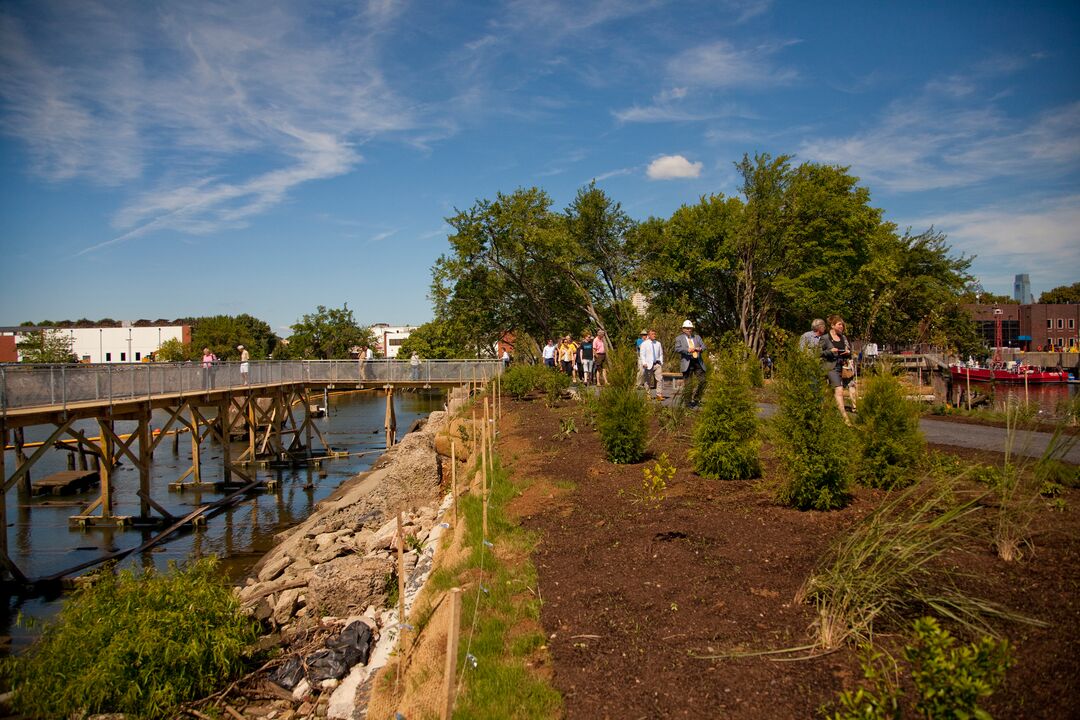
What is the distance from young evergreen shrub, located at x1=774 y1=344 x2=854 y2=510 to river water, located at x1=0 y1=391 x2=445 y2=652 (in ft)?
37.5

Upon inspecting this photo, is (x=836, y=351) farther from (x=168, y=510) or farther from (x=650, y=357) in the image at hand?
(x=168, y=510)

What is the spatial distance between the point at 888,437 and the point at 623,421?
3.98 metres

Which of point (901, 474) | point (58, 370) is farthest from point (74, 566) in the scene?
point (901, 474)

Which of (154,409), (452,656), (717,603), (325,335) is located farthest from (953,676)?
(325,335)

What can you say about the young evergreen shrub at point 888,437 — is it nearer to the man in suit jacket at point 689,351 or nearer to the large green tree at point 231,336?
the man in suit jacket at point 689,351

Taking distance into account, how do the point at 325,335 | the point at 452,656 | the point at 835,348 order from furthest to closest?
the point at 325,335 < the point at 835,348 < the point at 452,656

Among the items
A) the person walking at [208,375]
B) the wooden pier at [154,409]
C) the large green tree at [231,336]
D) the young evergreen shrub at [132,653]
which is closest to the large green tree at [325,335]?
the large green tree at [231,336]

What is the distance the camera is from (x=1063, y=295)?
105 meters

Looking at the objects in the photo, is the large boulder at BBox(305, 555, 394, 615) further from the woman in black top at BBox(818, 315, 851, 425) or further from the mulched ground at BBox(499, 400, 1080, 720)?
the woman in black top at BBox(818, 315, 851, 425)

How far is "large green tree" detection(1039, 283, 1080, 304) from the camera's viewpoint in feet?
336

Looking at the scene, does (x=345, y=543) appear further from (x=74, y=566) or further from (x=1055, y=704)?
(x=1055, y=704)

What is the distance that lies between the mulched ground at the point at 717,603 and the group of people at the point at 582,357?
527 inches

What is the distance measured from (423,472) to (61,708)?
10.6 meters

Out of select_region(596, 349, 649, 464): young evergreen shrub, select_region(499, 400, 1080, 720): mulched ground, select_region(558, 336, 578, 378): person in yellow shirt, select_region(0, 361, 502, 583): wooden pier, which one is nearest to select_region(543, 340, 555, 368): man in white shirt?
select_region(558, 336, 578, 378): person in yellow shirt
